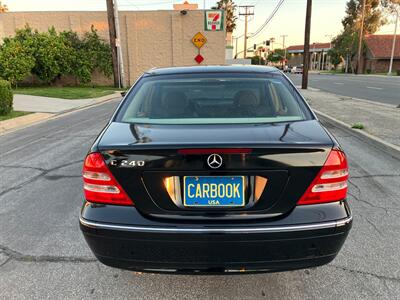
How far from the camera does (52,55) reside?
22453 mm

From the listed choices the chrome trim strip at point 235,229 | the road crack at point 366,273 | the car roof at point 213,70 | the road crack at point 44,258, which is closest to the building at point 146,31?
the car roof at point 213,70

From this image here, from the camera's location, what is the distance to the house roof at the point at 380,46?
64.9 metres

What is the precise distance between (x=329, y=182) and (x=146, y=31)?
1002 inches

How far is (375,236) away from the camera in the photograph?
3.47 meters

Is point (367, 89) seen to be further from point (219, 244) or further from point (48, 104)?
point (219, 244)

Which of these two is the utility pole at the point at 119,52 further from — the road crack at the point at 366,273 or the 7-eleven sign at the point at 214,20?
the road crack at the point at 366,273

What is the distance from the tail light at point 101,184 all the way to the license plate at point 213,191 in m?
0.38

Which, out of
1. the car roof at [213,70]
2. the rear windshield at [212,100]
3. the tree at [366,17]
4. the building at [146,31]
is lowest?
the rear windshield at [212,100]

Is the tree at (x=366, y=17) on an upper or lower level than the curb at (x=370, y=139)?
upper

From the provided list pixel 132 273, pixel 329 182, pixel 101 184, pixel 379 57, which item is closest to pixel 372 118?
pixel 329 182

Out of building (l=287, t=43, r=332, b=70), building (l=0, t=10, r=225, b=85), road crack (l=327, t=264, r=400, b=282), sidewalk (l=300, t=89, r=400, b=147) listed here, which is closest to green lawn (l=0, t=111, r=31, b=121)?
sidewalk (l=300, t=89, r=400, b=147)

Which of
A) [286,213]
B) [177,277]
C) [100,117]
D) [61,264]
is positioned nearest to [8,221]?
[61,264]

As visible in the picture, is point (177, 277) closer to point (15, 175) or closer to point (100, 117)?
point (15, 175)

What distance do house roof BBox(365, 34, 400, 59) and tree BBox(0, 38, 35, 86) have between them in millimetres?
60578
